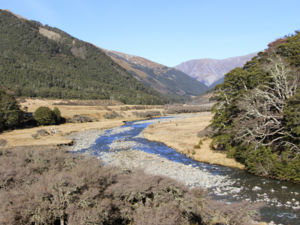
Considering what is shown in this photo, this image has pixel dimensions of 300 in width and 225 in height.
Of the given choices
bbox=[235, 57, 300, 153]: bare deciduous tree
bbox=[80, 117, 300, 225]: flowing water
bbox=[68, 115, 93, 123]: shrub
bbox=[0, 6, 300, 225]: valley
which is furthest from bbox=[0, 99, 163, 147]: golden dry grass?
bbox=[235, 57, 300, 153]: bare deciduous tree

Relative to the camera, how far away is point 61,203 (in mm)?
9672

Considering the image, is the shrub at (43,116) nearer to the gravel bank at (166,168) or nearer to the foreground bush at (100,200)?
the gravel bank at (166,168)

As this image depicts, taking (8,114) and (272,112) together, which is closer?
(272,112)

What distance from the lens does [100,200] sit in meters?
10.2

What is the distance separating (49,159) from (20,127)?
199 ft

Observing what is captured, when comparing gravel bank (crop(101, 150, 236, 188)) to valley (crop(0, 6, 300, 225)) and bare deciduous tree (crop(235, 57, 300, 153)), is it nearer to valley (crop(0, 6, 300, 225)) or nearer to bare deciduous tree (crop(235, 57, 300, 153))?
valley (crop(0, 6, 300, 225))

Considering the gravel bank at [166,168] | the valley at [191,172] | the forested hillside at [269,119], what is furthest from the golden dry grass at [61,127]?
the forested hillside at [269,119]

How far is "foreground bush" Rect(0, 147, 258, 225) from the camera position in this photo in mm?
8891

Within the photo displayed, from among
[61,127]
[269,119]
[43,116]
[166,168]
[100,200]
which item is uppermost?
[269,119]

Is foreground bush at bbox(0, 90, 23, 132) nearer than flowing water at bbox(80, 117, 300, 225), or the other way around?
→ flowing water at bbox(80, 117, 300, 225)

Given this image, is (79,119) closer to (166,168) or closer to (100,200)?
(166,168)

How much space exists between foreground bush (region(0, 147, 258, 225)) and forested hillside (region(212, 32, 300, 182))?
14.6m

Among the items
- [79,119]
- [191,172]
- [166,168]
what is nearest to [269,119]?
[191,172]

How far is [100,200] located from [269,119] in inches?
863
